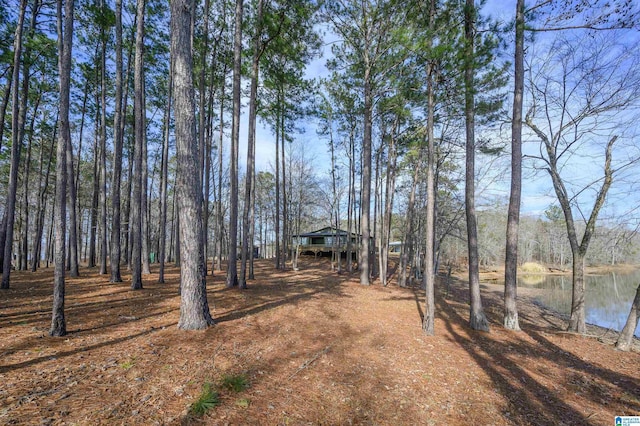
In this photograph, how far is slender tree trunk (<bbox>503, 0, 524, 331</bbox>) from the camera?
7.10 m

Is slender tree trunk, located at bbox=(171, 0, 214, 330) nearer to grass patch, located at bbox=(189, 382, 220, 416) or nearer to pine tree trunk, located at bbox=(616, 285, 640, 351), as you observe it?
grass patch, located at bbox=(189, 382, 220, 416)

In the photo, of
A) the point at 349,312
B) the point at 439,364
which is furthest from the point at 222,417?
the point at 349,312

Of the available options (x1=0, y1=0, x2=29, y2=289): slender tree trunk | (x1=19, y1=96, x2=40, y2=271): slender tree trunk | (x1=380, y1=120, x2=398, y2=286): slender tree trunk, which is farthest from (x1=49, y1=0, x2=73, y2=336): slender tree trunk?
(x1=19, y1=96, x2=40, y2=271): slender tree trunk

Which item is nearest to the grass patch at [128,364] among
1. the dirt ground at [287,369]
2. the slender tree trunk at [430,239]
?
the dirt ground at [287,369]

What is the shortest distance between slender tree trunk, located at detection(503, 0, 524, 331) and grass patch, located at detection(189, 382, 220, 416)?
25.6 feet

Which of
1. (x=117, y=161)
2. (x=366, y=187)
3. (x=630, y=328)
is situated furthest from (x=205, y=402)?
(x=630, y=328)

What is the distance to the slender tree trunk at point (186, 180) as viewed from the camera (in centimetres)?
467

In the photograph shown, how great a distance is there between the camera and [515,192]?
281 inches

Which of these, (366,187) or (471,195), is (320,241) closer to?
(366,187)

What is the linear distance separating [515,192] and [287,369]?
750 centimetres

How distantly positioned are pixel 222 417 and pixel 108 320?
3905 mm

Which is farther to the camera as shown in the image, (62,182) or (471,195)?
(471,195)

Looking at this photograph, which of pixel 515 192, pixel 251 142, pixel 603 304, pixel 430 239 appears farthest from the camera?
pixel 603 304

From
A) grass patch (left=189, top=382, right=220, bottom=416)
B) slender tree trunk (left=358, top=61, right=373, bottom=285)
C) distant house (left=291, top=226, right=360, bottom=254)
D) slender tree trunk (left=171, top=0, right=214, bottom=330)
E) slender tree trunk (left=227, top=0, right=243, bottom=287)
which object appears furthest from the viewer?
distant house (left=291, top=226, right=360, bottom=254)
